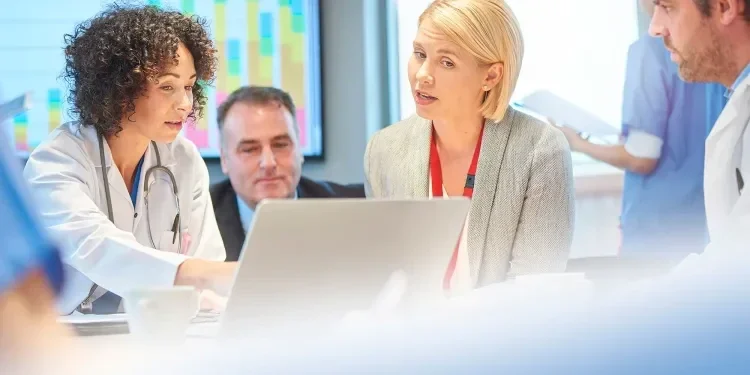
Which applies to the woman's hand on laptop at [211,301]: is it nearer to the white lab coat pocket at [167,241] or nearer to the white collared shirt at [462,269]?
the white lab coat pocket at [167,241]

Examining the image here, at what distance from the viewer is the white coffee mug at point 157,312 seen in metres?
1.11

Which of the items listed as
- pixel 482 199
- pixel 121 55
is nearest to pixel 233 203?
pixel 121 55

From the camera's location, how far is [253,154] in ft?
9.90

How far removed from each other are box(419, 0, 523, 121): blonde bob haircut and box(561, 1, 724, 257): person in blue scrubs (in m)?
1.27

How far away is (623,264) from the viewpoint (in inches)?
103

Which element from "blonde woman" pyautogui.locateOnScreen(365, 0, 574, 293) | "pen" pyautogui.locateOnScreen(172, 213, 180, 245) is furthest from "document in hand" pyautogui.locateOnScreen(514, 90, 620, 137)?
"pen" pyautogui.locateOnScreen(172, 213, 180, 245)

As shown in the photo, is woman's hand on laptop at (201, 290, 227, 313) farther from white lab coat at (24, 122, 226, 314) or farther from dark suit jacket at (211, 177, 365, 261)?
dark suit jacket at (211, 177, 365, 261)

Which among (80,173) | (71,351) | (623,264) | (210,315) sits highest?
(71,351)

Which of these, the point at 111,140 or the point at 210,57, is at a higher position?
the point at 210,57

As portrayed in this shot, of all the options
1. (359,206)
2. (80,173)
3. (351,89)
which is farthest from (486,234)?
(351,89)

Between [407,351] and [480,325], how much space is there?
0.04 meters

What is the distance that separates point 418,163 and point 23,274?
1.62 meters

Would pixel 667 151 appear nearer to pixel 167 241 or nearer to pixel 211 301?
pixel 167 241

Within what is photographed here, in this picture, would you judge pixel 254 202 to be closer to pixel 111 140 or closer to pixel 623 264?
pixel 111 140
